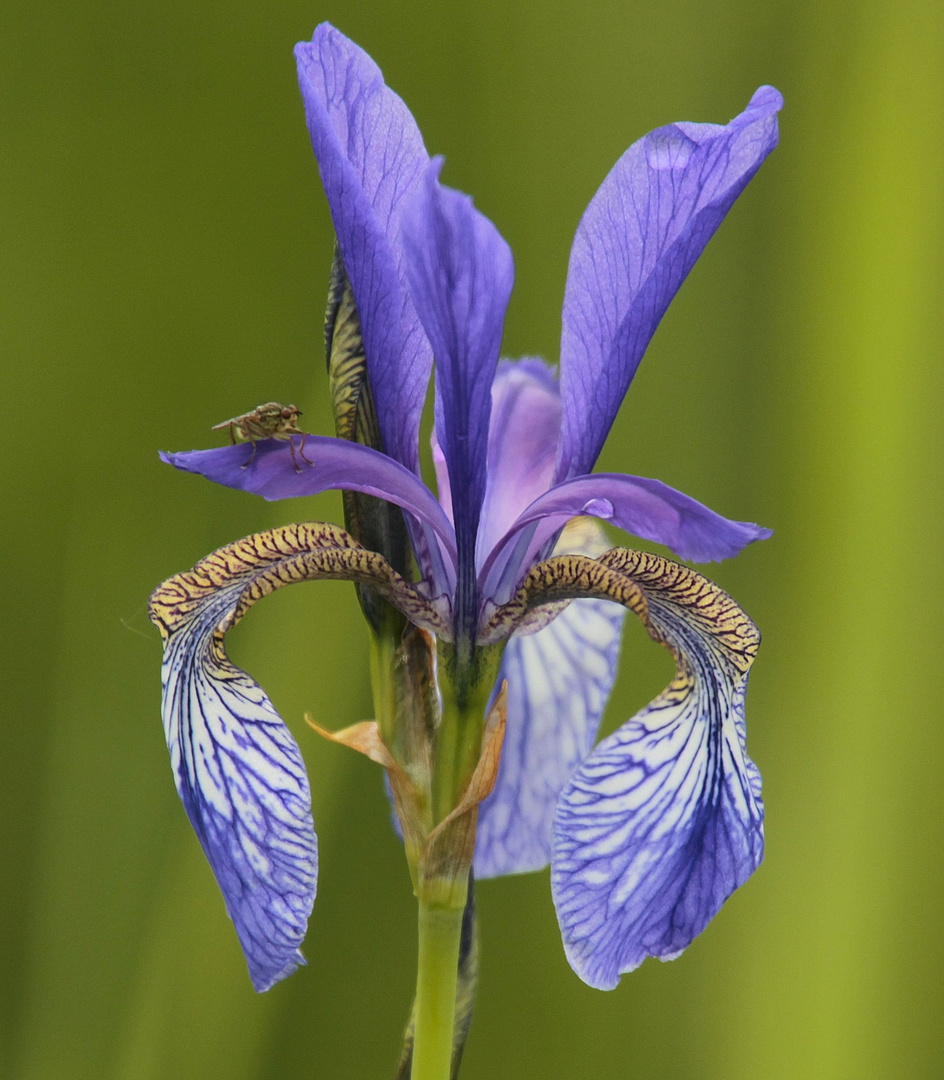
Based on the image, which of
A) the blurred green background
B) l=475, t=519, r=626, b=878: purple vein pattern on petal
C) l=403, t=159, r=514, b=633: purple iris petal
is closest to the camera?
l=403, t=159, r=514, b=633: purple iris petal

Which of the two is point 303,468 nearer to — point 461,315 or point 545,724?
point 461,315

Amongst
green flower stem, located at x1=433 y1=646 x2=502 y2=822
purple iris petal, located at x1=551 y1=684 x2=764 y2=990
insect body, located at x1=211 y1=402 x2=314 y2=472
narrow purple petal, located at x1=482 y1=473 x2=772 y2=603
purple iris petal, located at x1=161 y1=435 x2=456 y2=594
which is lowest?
purple iris petal, located at x1=551 y1=684 x2=764 y2=990

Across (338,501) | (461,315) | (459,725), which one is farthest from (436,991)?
(338,501)

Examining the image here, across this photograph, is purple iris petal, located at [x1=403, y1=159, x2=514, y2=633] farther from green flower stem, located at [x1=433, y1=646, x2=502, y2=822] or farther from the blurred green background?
the blurred green background

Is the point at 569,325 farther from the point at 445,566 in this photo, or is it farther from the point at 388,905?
the point at 388,905

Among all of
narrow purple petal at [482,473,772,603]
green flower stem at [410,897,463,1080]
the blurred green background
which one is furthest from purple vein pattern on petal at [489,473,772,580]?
the blurred green background

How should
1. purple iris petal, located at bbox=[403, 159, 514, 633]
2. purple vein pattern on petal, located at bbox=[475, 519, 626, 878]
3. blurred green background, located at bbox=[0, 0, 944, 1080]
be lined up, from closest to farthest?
purple iris petal, located at bbox=[403, 159, 514, 633], purple vein pattern on petal, located at bbox=[475, 519, 626, 878], blurred green background, located at bbox=[0, 0, 944, 1080]

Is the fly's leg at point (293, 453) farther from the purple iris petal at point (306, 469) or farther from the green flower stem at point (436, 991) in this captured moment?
the green flower stem at point (436, 991)

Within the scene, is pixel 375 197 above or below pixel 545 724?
above
